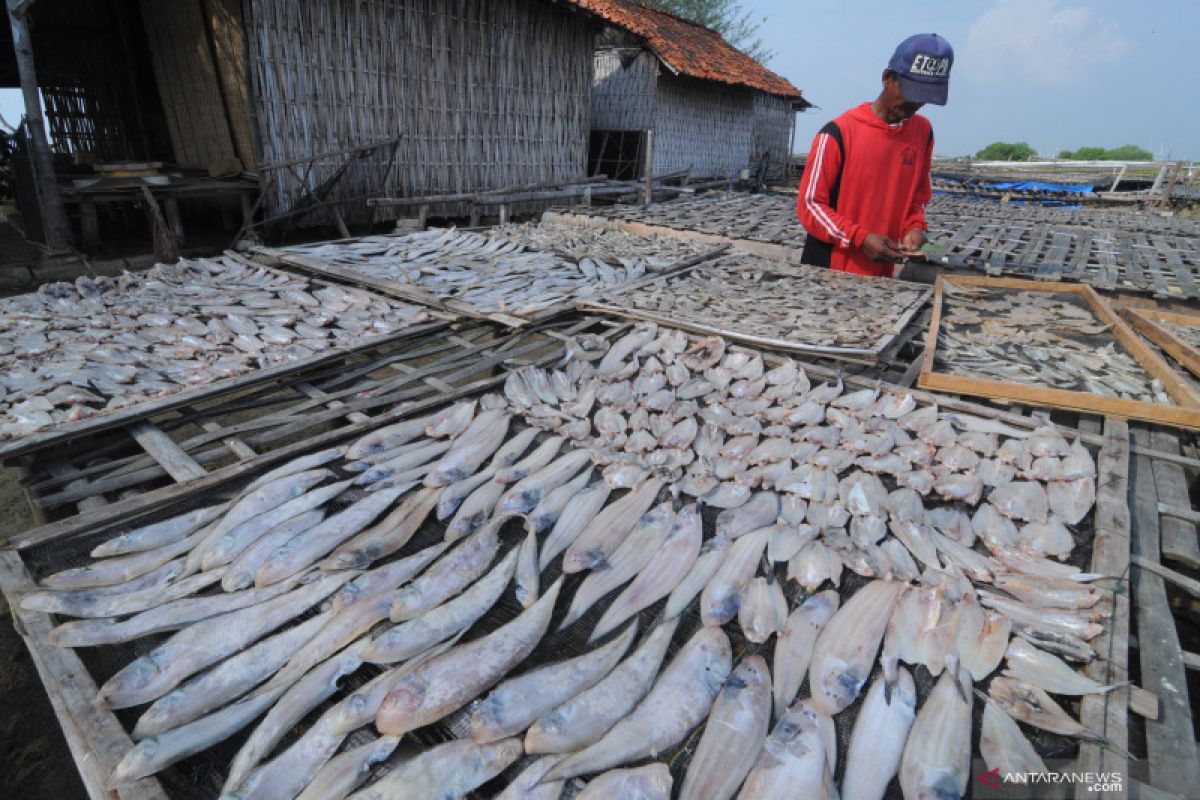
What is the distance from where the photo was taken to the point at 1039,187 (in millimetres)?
24172

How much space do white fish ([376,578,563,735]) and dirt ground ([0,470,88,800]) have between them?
102 inches

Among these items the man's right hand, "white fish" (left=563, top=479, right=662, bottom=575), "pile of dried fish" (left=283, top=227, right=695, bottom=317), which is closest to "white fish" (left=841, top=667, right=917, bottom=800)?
"white fish" (left=563, top=479, right=662, bottom=575)

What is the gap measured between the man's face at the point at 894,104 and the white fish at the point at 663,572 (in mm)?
3677

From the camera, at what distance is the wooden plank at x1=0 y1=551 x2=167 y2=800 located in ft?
4.62

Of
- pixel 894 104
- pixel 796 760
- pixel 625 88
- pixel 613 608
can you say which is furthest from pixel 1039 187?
pixel 796 760

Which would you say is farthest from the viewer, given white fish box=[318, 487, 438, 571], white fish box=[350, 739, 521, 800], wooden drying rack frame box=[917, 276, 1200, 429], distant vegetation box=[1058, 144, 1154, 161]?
distant vegetation box=[1058, 144, 1154, 161]

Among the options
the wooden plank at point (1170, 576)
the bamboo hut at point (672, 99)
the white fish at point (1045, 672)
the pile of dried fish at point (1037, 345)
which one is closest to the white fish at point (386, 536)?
the white fish at point (1045, 672)

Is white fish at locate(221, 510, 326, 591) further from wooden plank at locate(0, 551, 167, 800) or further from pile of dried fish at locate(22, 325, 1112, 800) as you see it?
wooden plank at locate(0, 551, 167, 800)

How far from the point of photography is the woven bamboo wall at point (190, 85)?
9.77 metres

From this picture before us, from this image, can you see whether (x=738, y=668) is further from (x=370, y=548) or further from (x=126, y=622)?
(x=126, y=622)

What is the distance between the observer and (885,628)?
1.92 metres

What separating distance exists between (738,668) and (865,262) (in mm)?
4762

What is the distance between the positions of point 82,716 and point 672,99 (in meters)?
20.2

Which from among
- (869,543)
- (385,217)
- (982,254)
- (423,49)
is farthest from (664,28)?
(869,543)
